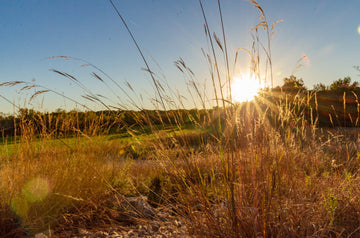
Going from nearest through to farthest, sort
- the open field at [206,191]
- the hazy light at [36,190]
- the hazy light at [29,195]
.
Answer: the open field at [206,191]
the hazy light at [29,195]
the hazy light at [36,190]

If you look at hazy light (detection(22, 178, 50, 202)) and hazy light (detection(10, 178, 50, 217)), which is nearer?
hazy light (detection(10, 178, 50, 217))

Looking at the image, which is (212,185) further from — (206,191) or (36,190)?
(36,190)

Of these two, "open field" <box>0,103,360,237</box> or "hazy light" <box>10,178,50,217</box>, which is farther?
"hazy light" <box>10,178,50,217</box>

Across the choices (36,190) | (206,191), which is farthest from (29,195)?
(206,191)

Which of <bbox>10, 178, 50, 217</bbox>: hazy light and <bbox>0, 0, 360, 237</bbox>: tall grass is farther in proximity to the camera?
<bbox>10, 178, 50, 217</bbox>: hazy light

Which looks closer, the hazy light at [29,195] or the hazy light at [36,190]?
the hazy light at [29,195]

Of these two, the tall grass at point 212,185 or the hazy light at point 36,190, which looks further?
the hazy light at point 36,190

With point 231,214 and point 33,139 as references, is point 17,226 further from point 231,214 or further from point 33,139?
point 231,214

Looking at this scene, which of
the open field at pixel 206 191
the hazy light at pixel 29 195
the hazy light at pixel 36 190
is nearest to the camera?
the open field at pixel 206 191

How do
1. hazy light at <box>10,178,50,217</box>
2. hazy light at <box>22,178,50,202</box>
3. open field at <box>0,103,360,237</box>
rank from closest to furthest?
open field at <box>0,103,360,237</box> → hazy light at <box>10,178,50,217</box> → hazy light at <box>22,178,50,202</box>

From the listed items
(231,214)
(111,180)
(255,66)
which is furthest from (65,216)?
(255,66)

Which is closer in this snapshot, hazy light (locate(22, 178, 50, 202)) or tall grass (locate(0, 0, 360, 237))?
tall grass (locate(0, 0, 360, 237))

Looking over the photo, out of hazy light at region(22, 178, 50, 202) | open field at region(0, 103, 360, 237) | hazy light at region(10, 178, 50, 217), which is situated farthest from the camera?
hazy light at region(22, 178, 50, 202)

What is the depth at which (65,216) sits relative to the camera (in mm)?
2258
